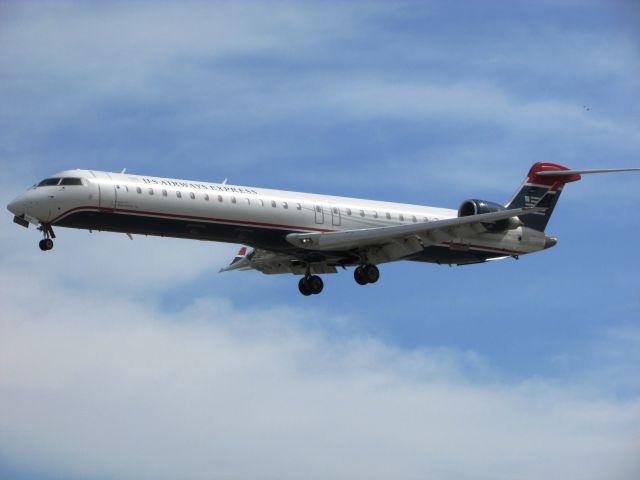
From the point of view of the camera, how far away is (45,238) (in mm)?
44219

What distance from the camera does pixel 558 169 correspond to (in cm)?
5206

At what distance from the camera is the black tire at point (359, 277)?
4816 cm

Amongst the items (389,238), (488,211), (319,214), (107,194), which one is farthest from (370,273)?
(107,194)

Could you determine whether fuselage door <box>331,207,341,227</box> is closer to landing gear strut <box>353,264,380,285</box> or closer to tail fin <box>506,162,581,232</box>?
landing gear strut <box>353,264,380,285</box>

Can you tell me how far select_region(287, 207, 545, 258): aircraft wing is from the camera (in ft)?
151

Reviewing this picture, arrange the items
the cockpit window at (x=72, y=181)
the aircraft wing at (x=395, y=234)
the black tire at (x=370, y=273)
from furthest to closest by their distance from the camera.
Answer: the black tire at (x=370, y=273), the aircraft wing at (x=395, y=234), the cockpit window at (x=72, y=181)

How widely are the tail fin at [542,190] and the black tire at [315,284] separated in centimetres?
783

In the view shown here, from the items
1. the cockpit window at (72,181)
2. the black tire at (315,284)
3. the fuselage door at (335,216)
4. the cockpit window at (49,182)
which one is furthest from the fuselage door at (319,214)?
the cockpit window at (49,182)

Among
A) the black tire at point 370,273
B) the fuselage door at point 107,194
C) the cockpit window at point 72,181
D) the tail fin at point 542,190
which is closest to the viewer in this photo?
the fuselage door at point 107,194

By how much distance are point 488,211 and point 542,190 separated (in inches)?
184

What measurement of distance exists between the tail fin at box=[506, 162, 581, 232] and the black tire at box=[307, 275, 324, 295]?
783 cm

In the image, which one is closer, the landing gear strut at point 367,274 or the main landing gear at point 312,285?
the landing gear strut at point 367,274

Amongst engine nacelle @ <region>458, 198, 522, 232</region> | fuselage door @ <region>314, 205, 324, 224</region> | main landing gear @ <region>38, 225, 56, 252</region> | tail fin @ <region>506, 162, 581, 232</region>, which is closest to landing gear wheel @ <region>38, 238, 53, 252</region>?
main landing gear @ <region>38, 225, 56, 252</region>

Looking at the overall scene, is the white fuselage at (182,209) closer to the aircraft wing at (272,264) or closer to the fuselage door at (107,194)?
the fuselage door at (107,194)
